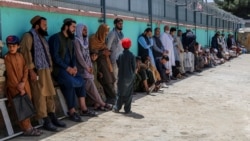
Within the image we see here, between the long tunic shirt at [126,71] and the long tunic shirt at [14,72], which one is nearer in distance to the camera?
the long tunic shirt at [14,72]

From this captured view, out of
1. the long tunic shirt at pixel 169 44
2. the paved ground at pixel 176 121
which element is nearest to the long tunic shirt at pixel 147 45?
the paved ground at pixel 176 121

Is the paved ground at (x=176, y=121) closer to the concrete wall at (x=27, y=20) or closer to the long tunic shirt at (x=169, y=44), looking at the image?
the concrete wall at (x=27, y=20)

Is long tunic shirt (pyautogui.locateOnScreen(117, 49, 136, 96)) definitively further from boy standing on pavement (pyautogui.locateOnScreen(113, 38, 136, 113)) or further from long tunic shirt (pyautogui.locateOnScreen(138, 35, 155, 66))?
long tunic shirt (pyautogui.locateOnScreen(138, 35, 155, 66))

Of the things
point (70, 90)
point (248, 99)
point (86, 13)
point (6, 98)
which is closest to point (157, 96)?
point (248, 99)

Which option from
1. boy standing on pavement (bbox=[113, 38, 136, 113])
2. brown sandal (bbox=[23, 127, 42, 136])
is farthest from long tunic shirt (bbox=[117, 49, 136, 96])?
brown sandal (bbox=[23, 127, 42, 136])

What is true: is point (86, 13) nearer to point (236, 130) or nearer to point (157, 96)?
point (157, 96)

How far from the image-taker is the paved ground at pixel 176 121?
6039 millimetres

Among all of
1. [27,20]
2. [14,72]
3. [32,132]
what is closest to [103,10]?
[27,20]

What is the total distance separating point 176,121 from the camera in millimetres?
7121

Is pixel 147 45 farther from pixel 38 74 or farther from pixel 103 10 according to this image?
pixel 38 74

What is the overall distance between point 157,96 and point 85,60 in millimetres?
2892

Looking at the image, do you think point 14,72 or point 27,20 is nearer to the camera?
point 14,72

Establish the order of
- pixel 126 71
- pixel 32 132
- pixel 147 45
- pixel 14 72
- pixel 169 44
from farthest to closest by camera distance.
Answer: pixel 169 44 < pixel 147 45 < pixel 126 71 < pixel 32 132 < pixel 14 72

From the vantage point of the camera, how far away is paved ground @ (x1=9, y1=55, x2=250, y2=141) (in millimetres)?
6039
